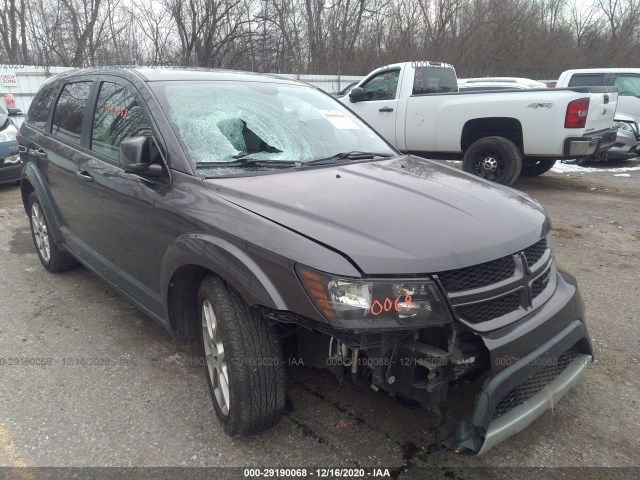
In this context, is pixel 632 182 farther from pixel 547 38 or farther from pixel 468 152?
pixel 547 38

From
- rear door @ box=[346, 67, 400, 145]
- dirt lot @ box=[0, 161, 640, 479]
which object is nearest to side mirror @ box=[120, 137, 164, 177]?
dirt lot @ box=[0, 161, 640, 479]

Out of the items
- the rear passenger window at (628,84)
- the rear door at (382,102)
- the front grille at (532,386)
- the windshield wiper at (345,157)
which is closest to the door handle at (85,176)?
the windshield wiper at (345,157)

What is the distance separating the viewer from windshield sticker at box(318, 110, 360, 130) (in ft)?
11.6

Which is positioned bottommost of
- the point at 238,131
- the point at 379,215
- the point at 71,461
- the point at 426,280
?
the point at 71,461

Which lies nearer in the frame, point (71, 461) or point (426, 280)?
point (426, 280)

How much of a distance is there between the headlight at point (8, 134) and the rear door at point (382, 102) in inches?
230

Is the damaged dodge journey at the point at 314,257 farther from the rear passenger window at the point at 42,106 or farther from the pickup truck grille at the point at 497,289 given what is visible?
the rear passenger window at the point at 42,106

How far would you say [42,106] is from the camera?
4613 mm

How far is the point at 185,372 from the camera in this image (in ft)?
10.2

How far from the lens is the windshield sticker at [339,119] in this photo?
139 inches

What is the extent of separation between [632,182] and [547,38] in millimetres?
23393

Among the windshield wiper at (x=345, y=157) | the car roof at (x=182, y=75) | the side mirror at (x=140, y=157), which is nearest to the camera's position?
the side mirror at (x=140, y=157)

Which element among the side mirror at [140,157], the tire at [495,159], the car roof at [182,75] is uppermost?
the car roof at [182,75]

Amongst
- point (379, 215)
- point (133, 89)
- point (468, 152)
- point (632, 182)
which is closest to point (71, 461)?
point (379, 215)
